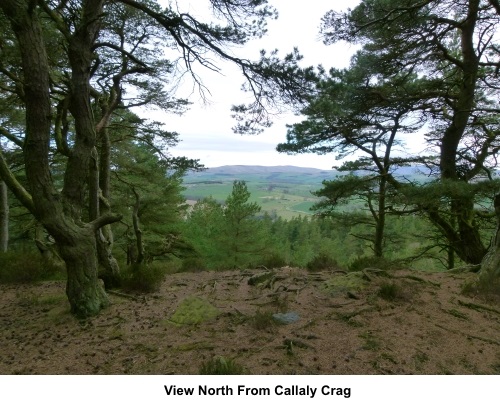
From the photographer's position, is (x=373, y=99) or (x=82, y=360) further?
(x=373, y=99)

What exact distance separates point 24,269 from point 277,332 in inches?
257

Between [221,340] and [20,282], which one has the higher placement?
[221,340]

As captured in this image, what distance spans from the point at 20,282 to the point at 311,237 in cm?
4107

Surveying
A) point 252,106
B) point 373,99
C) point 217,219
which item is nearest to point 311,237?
point 217,219

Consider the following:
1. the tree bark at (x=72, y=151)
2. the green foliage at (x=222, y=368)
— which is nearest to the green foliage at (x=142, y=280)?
the tree bark at (x=72, y=151)

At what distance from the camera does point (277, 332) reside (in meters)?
3.66

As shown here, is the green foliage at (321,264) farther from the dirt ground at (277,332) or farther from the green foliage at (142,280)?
the green foliage at (142,280)

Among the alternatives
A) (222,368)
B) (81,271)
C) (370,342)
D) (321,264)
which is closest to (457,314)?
(370,342)

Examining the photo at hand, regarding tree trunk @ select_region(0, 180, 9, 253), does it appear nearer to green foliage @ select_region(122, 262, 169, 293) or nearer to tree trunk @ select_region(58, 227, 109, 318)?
green foliage @ select_region(122, 262, 169, 293)

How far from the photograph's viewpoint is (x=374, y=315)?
4016mm

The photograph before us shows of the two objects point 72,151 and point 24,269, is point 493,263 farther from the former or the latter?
point 24,269

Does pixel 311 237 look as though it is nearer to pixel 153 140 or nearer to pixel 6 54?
pixel 153 140

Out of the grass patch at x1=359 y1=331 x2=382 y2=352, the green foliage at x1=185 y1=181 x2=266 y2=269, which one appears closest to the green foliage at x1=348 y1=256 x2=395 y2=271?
the grass patch at x1=359 y1=331 x2=382 y2=352

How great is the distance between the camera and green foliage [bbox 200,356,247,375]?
273 cm
